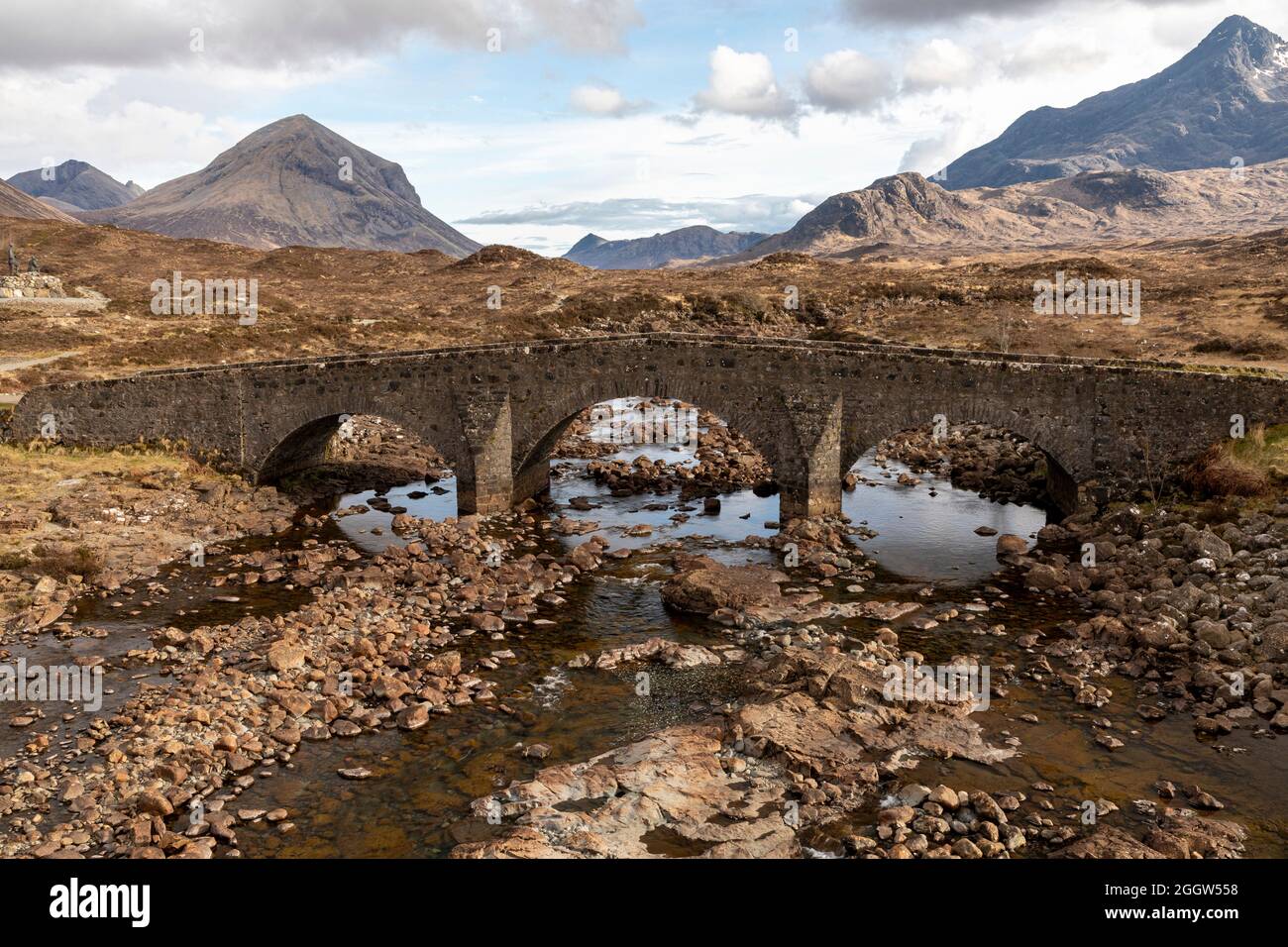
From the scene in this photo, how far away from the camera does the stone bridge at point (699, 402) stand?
29.0 meters

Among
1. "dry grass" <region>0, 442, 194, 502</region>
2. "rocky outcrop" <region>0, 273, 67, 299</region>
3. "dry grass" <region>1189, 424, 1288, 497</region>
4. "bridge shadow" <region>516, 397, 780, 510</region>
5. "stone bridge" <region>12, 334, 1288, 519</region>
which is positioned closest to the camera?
"dry grass" <region>1189, 424, 1288, 497</region>

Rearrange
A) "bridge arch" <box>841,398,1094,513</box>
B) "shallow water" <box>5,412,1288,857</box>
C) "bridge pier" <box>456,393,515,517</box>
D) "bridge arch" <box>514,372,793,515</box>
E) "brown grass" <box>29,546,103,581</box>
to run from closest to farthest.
Result: "shallow water" <box>5,412,1288,857</box> → "brown grass" <box>29,546,103,581</box> → "bridge arch" <box>841,398,1094,513</box> → "bridge arch" <box>514,372,793,515</box> → "bridge pier" <box>456,393,515,517</box>

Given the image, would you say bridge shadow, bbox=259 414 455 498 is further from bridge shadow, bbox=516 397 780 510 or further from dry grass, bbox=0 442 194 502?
bridge shadow, bbox=516 397 780 510

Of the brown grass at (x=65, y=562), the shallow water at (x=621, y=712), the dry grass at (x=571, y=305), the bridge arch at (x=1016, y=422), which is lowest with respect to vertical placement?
the shallow water at (x=621, y=712)

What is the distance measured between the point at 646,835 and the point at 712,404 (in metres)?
19.5

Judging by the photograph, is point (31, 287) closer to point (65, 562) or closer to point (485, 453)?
point (65, 562)

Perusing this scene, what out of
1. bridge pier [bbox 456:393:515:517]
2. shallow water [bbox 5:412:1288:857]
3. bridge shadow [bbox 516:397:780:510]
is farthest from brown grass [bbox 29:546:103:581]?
bridge shadow [bbox 516:397:780:510]

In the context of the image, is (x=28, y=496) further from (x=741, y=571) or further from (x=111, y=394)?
(x=741, y=571)

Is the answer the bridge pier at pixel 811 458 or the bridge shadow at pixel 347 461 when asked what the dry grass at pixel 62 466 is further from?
the bridge pier at pixel 811 458

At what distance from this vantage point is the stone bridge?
1144 inches

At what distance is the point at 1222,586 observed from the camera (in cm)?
2314

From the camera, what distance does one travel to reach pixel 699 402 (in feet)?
107

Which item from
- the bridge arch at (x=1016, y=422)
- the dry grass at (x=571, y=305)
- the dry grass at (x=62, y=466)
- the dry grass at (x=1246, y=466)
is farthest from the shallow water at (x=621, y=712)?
the dry grass at (x=571, y=305)
